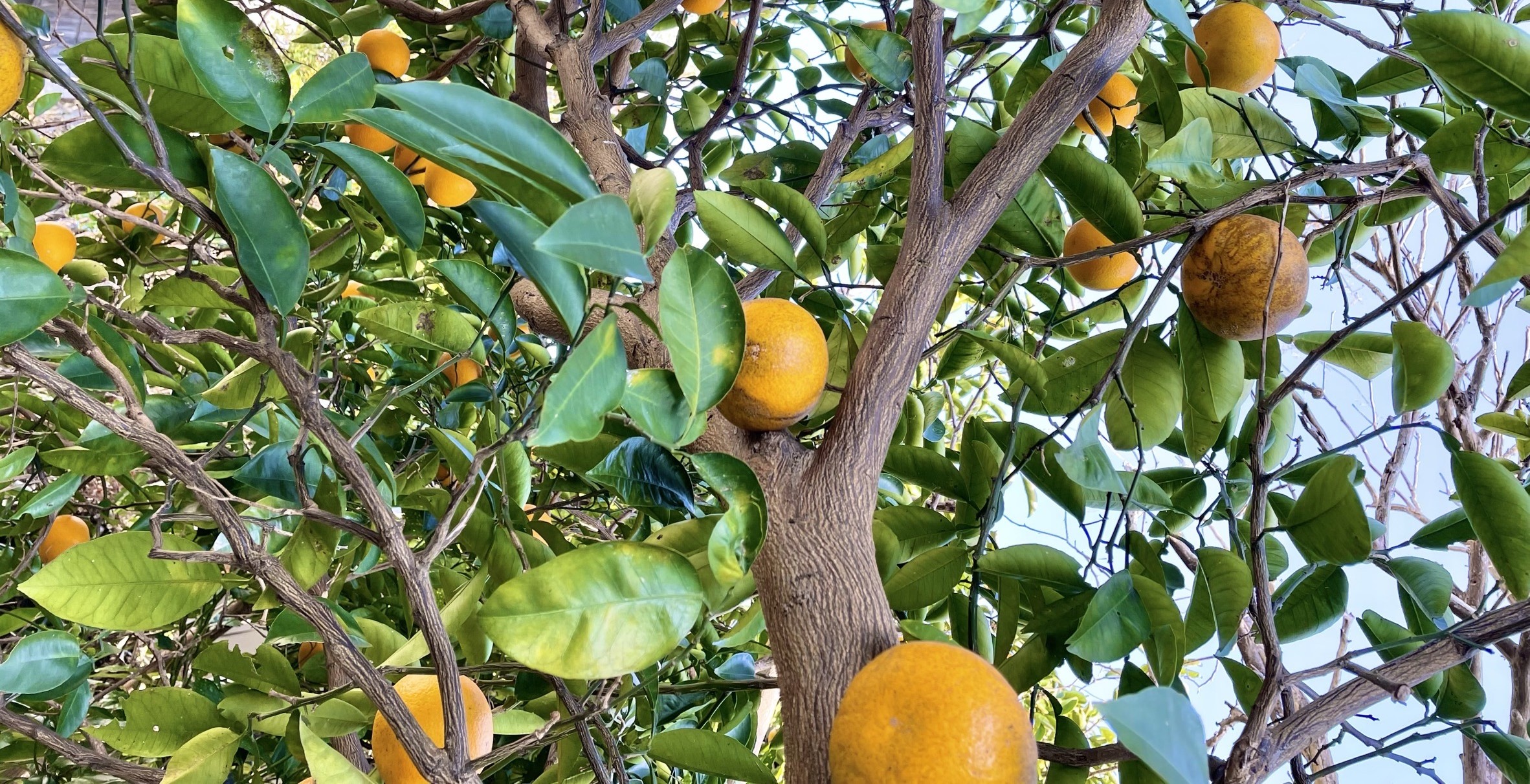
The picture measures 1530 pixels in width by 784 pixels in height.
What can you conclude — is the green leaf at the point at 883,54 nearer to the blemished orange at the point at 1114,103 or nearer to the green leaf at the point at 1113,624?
the blemished orange at the point at 1114,103

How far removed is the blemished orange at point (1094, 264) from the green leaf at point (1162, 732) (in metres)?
0.53

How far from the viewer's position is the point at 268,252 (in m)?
0.43

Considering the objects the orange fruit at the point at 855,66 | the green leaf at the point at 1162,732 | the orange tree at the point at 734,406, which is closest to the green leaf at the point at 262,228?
the orange tree at the point at 734,406

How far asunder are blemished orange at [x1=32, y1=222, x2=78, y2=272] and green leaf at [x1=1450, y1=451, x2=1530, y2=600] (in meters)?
1.04

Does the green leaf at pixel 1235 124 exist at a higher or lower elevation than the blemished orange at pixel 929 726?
higher

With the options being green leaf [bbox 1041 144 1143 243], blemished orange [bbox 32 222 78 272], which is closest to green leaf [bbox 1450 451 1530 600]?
green leaf [bbox 1041 144 1143 243]

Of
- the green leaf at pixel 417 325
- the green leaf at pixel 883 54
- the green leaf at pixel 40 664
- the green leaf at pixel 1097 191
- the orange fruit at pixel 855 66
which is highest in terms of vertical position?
the orange fruit at pixel 855 66

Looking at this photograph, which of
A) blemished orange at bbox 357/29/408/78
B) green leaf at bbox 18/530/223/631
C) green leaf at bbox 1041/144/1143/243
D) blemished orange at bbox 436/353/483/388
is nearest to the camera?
green leaf at bbox 18/530/223/631

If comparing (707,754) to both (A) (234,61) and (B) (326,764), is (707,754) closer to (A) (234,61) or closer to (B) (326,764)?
(B) (326,764)

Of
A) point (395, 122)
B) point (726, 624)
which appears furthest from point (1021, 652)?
point (726, 624)

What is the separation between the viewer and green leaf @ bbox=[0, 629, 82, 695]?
1.80ft

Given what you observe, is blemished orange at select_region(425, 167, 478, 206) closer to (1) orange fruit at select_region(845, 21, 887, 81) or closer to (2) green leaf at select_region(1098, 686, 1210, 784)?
(1) orange fruit at select_region(845, 21, 887, 81)

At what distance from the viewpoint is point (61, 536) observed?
1.04 metres

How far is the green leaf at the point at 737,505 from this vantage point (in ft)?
1.32
